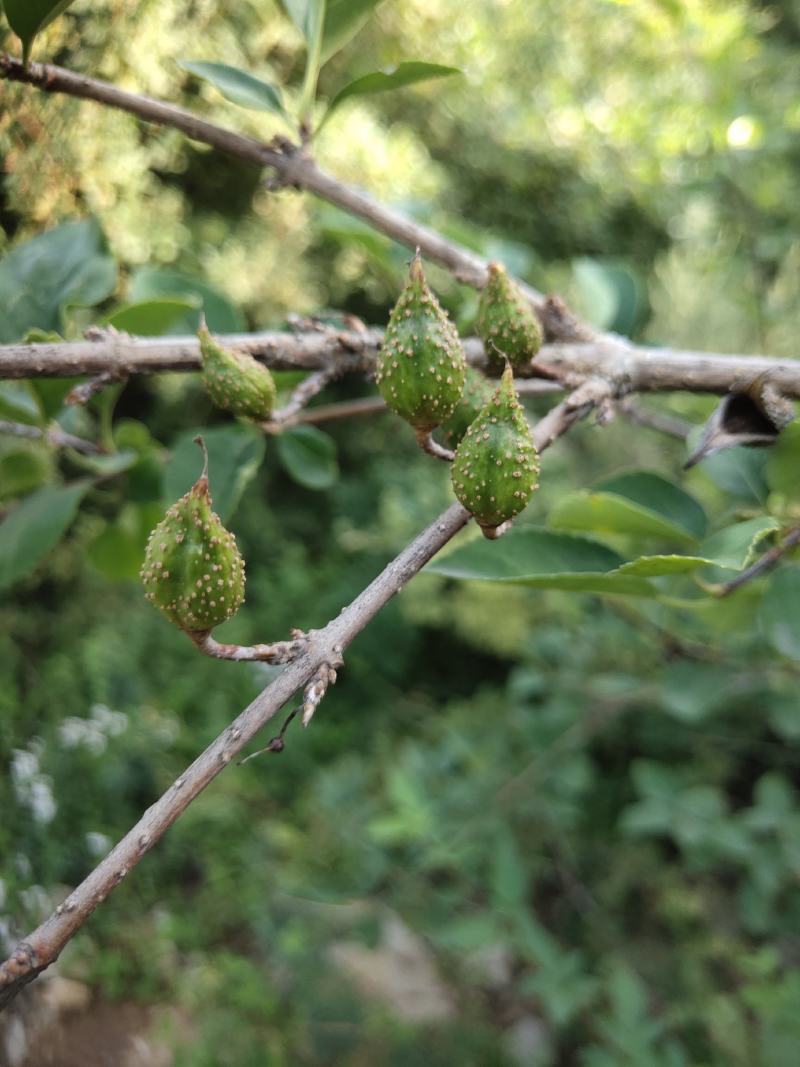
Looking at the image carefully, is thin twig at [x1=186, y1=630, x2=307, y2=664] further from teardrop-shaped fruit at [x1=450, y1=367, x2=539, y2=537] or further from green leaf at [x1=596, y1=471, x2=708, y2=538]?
green leaf at [x1=596, y1=471, x2=708, y2=538]

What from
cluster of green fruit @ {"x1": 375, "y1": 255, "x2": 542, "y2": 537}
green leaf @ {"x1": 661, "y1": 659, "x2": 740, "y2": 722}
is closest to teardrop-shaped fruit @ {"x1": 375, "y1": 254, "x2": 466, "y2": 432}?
cluster of green fruit @ {"x1": 375, "y1": 255, "x2": 542, "y2": 537}

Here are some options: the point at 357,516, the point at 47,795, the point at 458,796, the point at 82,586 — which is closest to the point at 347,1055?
the point at 458,796

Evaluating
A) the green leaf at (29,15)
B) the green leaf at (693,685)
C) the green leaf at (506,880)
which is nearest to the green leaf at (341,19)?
the green leaf at (29,15)

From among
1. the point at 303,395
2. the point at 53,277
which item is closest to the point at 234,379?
the point at 303,395

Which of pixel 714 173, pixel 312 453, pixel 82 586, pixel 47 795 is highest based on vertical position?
pixel 312 453

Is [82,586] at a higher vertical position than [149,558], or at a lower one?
lower

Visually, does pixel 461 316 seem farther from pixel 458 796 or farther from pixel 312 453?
pixel 458 796

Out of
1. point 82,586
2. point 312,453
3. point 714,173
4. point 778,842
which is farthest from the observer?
point 82,586

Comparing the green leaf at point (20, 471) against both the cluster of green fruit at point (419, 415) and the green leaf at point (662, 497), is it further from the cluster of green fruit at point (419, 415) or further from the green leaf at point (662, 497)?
the green leaf at point (662, 497)
